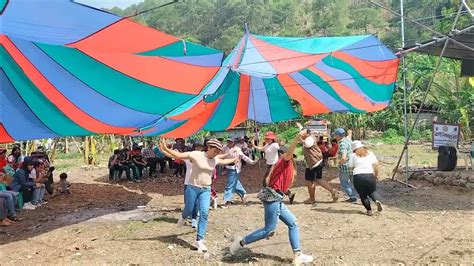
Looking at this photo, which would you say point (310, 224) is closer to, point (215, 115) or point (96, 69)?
point (96, 69)

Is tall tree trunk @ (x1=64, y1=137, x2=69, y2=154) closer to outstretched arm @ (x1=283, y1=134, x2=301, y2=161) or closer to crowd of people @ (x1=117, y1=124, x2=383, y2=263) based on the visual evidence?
crowd of people @ (x1=117, y1=124, x2=383, y2=263)

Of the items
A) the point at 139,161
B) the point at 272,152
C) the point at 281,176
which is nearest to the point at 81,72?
the point at 281,176

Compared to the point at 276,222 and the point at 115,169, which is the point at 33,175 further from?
Result: the point at 276,222

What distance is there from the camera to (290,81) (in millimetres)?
11523

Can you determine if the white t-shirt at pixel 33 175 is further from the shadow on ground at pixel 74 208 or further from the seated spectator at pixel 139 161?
the seated spectator at pixel 139 161

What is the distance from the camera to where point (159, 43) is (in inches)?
301

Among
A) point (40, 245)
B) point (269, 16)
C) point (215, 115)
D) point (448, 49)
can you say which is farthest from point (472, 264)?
point (269, 16)

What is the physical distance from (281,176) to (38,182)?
626 cm

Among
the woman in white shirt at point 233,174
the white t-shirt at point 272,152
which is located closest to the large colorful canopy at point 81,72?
the woman in white shirt at point 233,174

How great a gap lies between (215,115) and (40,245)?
705cm

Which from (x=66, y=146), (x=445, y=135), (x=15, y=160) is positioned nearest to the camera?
(x=15, y=160)

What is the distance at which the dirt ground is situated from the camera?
5.23m

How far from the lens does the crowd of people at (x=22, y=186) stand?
295 inches

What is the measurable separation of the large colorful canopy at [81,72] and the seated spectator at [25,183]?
260 centimetres
